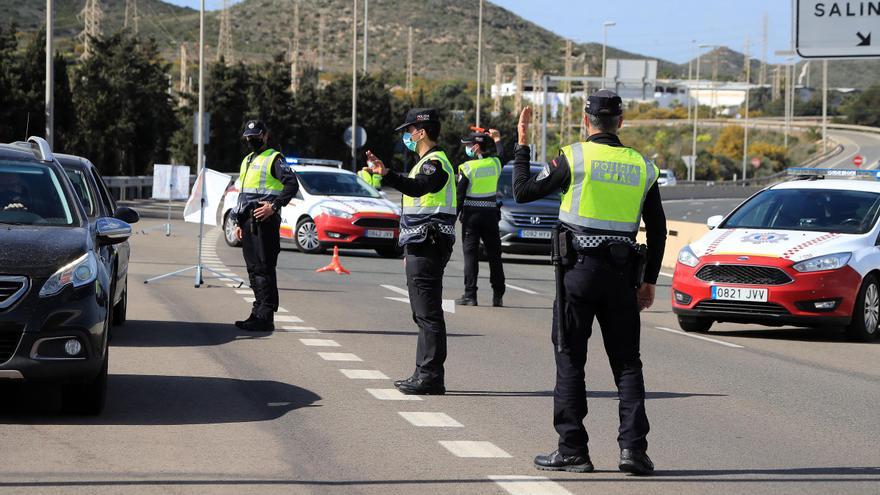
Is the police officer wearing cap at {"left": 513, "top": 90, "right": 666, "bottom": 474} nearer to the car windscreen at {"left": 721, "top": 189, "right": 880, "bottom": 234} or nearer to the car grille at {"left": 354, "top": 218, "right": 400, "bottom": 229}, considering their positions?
the car windscreen at {"left": 721, "top": 189, "right": 880, "bottom": 234}

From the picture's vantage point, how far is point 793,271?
50.1 ft

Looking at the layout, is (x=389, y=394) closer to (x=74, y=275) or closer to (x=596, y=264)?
(x=74, y=275)

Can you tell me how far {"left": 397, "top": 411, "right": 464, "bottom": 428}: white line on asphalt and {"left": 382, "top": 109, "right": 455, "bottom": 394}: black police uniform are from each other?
89cm

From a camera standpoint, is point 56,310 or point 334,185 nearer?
point 56,310

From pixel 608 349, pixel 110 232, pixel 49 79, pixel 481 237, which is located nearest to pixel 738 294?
pixel 481 237

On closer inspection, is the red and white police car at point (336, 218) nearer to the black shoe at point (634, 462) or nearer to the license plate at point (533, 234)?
the license plate at point (533, 234)

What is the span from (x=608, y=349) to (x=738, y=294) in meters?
7.69

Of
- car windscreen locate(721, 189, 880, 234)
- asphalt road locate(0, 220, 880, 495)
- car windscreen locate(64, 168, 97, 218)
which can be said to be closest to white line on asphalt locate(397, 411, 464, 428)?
asphalt road locate(0, 220, 880, 495)

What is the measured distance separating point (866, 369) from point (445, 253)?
13.9 feet

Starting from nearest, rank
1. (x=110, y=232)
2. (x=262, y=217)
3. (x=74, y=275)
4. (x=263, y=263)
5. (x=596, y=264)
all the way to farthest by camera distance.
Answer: (x=596, y=264) < (x=74, y=275) < (x=110, y=232) < (x=262, y=217) < (x=263, y=263)

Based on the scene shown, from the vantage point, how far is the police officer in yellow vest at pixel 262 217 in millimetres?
14625

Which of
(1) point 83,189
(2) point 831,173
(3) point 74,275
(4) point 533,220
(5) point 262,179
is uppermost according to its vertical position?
(2) point 831,173

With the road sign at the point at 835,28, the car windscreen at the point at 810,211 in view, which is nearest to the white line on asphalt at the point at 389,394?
the car windscreen at the point at 810,211

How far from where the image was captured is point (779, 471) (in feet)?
26.7
